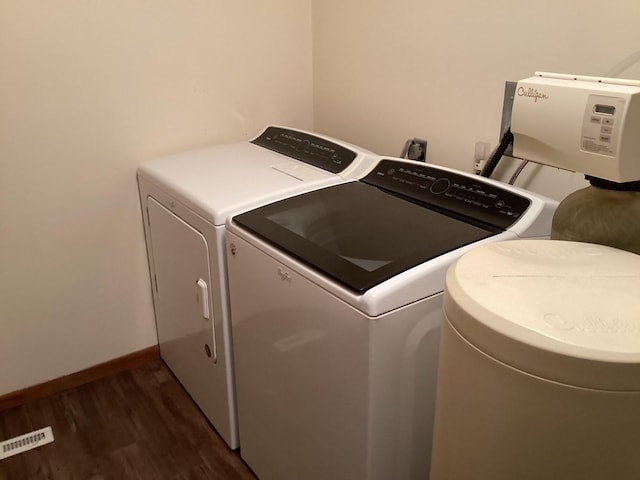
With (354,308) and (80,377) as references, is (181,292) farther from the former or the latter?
(354,308)

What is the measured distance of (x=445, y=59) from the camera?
73.1 inches

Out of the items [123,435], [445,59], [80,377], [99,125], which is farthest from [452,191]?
[80,377]

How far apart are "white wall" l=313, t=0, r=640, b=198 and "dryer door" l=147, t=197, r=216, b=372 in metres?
0.84

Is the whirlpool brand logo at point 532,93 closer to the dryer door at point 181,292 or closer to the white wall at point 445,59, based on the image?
the white wall at point 445,59

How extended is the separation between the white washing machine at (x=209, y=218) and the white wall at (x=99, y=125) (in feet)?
0.37

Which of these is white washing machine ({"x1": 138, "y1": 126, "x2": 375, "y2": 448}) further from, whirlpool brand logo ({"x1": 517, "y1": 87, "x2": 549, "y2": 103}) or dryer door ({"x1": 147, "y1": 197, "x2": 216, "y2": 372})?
whirlpool brand logo ({"x1": 517, "y1": 87, "x2": 549, "y2": 103})

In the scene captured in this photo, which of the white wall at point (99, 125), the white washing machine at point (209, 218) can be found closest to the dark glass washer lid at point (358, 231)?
the white washing machine at point (209, 218)

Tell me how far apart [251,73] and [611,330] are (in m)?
1.83

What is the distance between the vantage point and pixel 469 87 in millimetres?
1804

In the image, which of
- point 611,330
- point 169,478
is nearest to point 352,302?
point 611,330

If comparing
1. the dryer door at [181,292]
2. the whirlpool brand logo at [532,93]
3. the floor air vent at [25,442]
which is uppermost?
the whirlpool brand logo at [532,93]

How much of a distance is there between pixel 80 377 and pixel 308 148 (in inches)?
50.5

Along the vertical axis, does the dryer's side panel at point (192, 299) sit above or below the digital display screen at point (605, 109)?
below

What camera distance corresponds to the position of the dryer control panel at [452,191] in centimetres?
145
